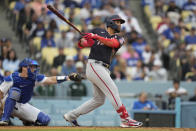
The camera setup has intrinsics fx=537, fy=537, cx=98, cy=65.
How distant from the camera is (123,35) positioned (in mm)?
17047

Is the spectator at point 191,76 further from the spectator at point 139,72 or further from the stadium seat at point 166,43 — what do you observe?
the stadium seat at point 166,43

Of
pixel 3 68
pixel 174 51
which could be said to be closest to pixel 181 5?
pixel 174 51

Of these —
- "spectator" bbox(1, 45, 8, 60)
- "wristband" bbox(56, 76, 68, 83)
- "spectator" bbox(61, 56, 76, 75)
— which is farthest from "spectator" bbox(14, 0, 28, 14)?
"wristband" bbox(56, 76, 68, 83)

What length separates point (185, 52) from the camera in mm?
16375

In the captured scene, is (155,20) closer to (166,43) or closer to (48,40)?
(166,43)

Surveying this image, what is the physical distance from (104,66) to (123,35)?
26.0 feet

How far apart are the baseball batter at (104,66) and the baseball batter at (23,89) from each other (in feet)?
1.74

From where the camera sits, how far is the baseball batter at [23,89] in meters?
9.66

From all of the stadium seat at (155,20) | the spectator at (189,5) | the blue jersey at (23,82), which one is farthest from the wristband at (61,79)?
the spectator at (189,5)

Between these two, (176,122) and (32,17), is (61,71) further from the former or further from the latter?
(176,122)

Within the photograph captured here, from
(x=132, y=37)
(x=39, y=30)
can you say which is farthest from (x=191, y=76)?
(x=39, y=30)

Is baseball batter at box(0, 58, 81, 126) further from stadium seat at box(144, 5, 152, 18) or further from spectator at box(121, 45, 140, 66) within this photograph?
stadium seat at box(144, 5, 152, 18)

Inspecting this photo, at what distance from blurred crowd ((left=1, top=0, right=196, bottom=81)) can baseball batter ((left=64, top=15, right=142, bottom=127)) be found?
206 inches

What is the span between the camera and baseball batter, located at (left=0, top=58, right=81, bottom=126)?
380 inches
